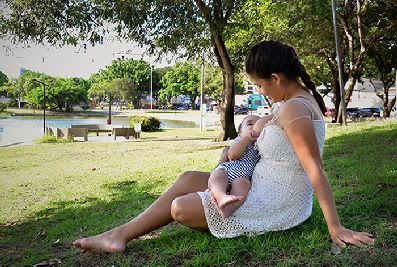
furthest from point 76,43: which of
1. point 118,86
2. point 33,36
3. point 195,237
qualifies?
point 118,86

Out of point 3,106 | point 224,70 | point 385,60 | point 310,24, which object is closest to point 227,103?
point 224,70

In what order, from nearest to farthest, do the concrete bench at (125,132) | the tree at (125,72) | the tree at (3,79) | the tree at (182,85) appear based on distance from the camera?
the tree at (3,79) → the concrete bench at (125,132) → the tree at (125,72) → the tree at (182,85)

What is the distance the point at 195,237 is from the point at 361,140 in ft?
15.1

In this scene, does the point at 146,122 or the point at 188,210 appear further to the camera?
the point at 146,122

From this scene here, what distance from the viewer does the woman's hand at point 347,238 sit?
65.0 inches

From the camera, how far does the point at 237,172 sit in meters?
1.82

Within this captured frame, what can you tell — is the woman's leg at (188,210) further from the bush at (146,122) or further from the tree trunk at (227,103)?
the bush at (146,122)

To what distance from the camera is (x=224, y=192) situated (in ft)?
5.56

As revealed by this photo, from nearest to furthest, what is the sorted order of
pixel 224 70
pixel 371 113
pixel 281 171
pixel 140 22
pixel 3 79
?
pixel 281 171 < pixel 3 79 < pixel 140 22 < pixel 224 70 < pixel 371 113

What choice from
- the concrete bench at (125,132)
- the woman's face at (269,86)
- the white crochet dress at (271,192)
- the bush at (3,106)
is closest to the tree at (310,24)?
the concrete bench at (125,132)

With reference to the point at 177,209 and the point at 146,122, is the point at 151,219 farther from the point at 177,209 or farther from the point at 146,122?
the point at 146,122

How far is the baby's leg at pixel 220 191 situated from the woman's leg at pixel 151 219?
0.15 m

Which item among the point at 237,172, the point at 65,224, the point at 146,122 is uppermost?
the point at 237,172

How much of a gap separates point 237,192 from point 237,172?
0.34 feet
